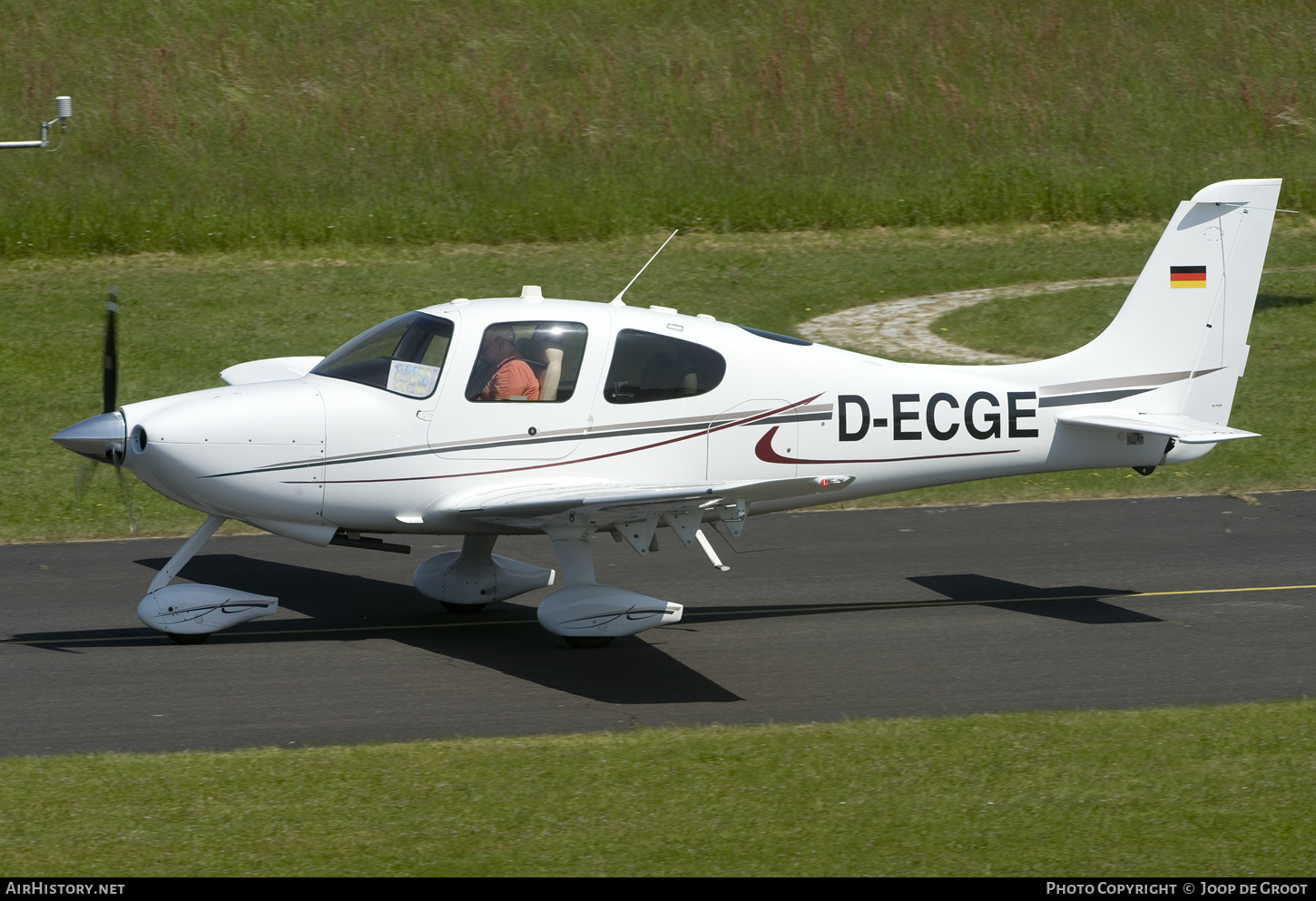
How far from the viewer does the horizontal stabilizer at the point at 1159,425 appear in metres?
9.91

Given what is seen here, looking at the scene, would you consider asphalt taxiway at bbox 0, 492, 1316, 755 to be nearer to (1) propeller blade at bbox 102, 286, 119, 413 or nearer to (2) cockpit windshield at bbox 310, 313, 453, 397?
(1) propeller blade at bbox 102, 286, 119, 413

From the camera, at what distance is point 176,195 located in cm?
2380

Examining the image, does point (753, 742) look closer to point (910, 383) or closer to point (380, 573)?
point (910, 383)

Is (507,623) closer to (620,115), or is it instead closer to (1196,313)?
(1196,313)

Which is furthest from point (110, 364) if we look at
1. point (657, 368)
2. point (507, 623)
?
point (657, 368)

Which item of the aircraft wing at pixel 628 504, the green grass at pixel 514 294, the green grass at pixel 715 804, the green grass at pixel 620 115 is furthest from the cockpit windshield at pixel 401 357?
the green grass at pixel 620 115

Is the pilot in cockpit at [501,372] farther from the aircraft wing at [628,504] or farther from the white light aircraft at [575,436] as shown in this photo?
the aircraft wing at [628,504]

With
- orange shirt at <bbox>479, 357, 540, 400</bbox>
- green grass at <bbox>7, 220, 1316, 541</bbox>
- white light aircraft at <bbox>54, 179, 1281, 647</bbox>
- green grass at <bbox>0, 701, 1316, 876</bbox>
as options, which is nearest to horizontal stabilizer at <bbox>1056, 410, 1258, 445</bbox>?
white light aircraft at <bbox>54, 179, 1281, 647</bbox>

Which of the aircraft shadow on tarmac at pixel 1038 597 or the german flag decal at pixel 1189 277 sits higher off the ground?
the german flag decal at pixel 1189 277

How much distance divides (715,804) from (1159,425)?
5232 millimetres

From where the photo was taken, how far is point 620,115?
2744 centimetres

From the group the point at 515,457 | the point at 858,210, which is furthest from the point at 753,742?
the point at 858,210

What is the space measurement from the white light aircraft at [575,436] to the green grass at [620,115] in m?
14.4

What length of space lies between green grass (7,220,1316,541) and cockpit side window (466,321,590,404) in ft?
16.4
